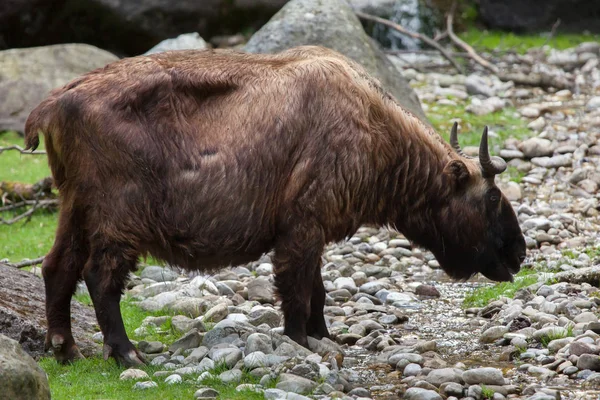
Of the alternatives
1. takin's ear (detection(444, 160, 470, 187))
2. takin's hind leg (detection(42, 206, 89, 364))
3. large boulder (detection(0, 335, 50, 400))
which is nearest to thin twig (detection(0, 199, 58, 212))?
takin's hind leg (detection(42, 206, 89, 364))

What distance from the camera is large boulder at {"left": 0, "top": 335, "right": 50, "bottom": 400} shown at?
4980 millimetres

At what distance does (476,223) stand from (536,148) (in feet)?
18.4

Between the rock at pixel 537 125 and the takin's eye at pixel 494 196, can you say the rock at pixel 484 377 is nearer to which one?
the takin's eye at pixel 494 196

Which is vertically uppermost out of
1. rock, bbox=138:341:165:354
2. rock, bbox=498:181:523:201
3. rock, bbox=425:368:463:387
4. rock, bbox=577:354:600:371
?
rock, bbox=577:354:600:371

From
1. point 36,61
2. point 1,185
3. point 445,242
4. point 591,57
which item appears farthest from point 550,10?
point 445,242

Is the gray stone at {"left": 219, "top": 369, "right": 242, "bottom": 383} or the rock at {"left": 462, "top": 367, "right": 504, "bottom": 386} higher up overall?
the rock at {"left": 462, "top": 367, "right": 504, "bottom": 386}

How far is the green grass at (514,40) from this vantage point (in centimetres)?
1911

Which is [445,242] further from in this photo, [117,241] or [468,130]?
[468,130]

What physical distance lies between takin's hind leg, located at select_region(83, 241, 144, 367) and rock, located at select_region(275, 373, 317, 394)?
1111 millimetres

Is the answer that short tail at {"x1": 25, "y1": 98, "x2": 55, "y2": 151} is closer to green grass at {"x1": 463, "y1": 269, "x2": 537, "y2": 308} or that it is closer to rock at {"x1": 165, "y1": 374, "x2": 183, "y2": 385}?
rock at {"x1": 165, "y1": 374, "x2": 183, "y2": 385}

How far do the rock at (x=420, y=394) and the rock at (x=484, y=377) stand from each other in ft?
1.08

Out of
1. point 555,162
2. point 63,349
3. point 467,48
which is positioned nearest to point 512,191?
point 555,162

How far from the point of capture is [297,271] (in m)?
6.76

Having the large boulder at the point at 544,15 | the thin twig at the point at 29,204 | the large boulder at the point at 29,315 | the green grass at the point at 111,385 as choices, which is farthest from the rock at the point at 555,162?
the large boulder at the point at 544,15
